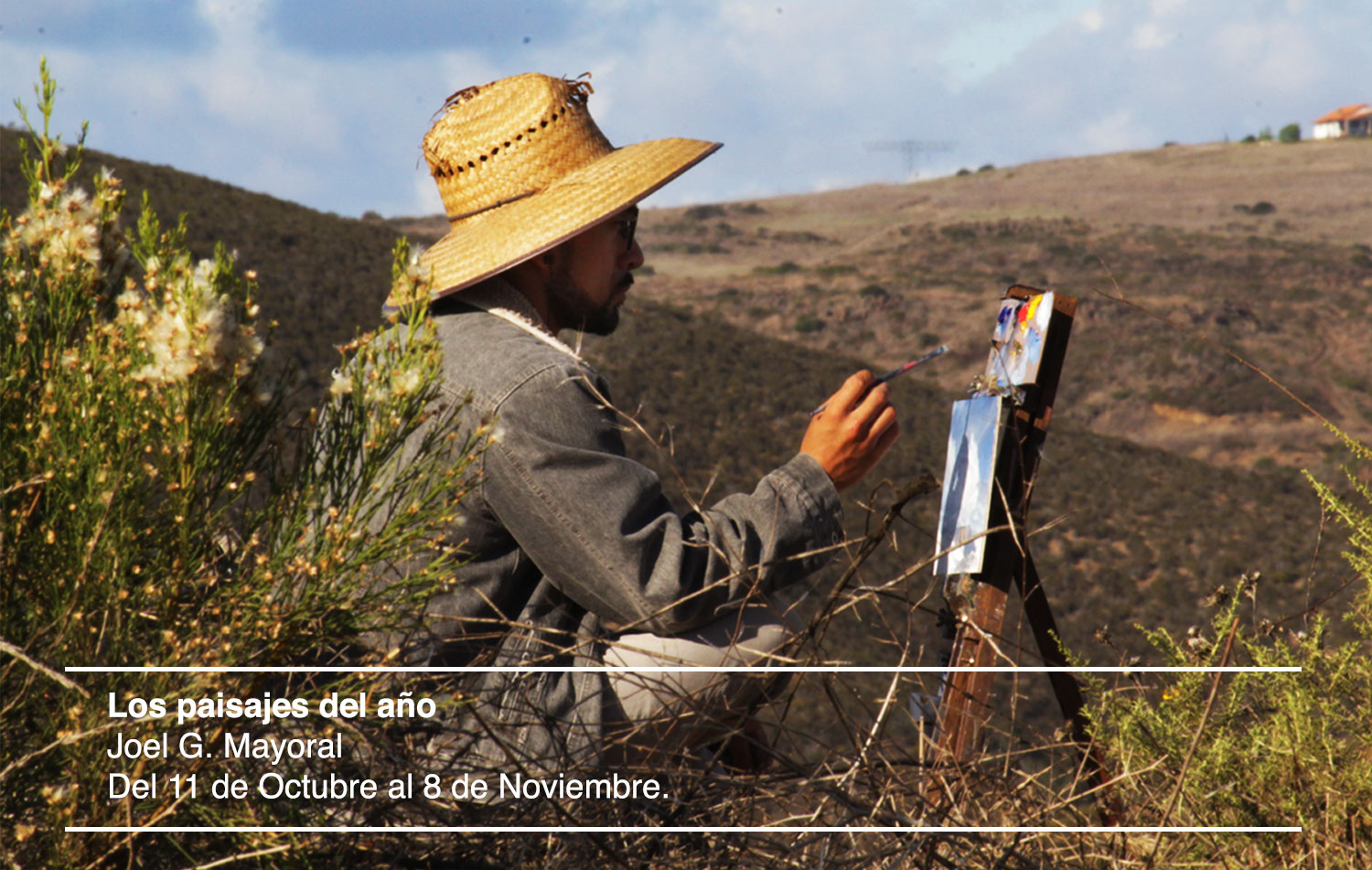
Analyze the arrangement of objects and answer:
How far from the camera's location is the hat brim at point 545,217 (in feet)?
7.54

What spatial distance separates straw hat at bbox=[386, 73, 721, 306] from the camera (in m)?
2.32

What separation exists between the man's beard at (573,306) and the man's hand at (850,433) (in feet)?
1.71

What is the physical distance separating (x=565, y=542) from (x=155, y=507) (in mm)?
673

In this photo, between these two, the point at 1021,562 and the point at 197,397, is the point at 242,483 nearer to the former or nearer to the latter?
the point at 197,397

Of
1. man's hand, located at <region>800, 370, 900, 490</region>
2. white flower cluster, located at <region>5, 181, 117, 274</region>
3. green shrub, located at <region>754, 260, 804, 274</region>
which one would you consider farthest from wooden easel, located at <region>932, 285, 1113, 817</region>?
green shrub, located at <region>754, 260, 804, 274</region>

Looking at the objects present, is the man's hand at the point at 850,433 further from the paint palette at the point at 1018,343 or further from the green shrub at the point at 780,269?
the green shrub at the point at 780,269

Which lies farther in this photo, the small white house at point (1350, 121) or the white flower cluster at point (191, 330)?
the small white house at point (1350, 121)

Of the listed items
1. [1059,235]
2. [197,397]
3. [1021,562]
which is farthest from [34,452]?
[1059,235]

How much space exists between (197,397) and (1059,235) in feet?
146

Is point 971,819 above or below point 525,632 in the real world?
below

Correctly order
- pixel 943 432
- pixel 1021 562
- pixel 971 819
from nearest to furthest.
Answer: pixel 971 819, pixel 1021 562, pixel 943 432

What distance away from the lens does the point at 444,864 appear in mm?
1832

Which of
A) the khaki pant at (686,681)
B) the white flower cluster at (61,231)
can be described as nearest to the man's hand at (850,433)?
the khaki pant at (686,681)

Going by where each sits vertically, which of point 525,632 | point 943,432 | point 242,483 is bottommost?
point 943,432
